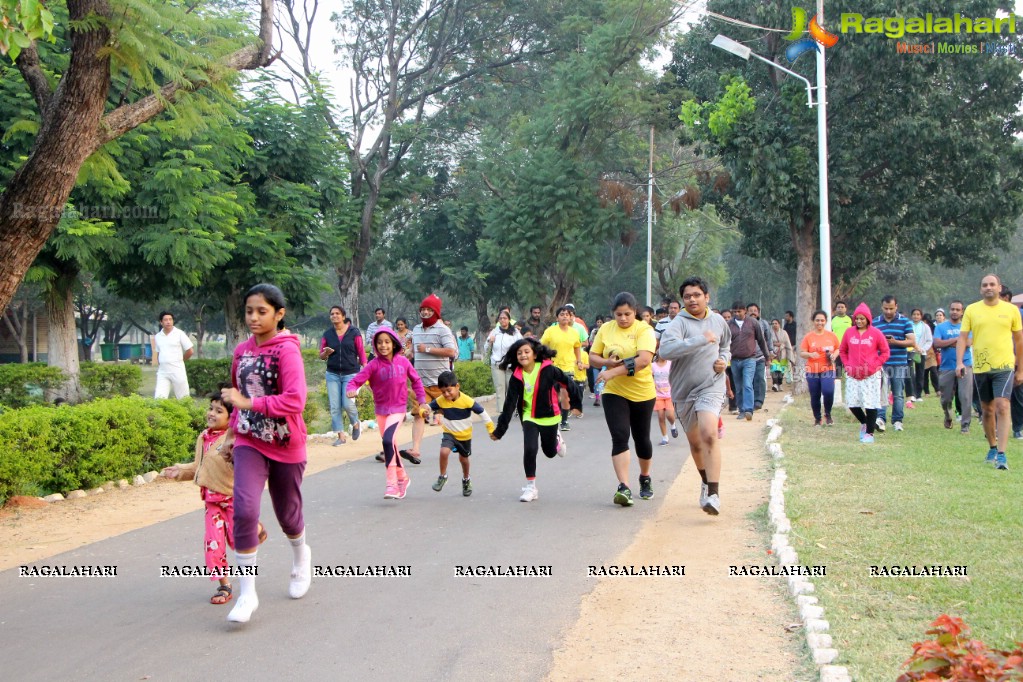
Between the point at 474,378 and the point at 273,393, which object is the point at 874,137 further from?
the point at 273,393

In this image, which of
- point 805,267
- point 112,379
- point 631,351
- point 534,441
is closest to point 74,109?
point 534,441

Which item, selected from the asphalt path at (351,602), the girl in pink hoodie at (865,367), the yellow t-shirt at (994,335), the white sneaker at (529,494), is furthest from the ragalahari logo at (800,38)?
the asphalt path at (351,602)

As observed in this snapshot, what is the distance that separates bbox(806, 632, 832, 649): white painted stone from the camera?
4.90m

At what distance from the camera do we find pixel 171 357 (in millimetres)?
14469

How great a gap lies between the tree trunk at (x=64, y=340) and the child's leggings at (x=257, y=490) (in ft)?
49.6

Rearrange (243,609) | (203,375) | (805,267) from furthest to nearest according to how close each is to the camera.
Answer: (805,267)
(203,375)
(243,609)

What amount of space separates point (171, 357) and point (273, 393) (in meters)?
9.41

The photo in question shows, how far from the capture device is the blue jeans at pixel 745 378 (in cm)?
1697

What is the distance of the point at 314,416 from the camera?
16.5 metres

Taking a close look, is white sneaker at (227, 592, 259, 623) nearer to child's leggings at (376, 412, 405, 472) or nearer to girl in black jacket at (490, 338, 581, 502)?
child's leggings at (376, 412, 405, 472)

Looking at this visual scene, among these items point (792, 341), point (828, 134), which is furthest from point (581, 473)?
point (828, 134)

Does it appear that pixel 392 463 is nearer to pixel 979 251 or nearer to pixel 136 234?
pixel 136 234

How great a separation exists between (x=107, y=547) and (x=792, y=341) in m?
22.7

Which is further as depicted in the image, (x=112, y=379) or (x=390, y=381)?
(x=112, y=379)
